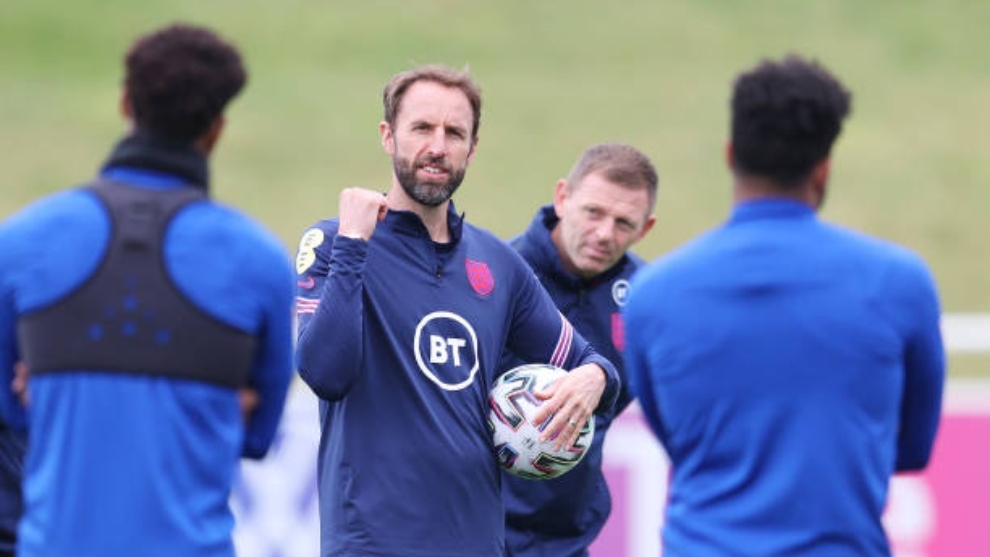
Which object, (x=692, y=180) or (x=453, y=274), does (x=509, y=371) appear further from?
(x=692, y=180)

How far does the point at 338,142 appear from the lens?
30.0 metres

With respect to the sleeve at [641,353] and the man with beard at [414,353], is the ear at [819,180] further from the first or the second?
the man with beard at [414,353]

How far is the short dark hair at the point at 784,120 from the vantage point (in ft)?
15.2

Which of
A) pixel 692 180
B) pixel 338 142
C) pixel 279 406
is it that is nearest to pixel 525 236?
pixel 279 406

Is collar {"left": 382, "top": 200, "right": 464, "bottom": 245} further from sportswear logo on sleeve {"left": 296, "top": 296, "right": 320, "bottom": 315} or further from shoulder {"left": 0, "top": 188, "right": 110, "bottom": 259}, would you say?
shoulder {"left": 0, "top": 188, "right": 110, "bottom": 259}

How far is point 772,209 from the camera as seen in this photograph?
Result: 468 centimetres

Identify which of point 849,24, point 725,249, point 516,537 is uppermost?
point 849,24

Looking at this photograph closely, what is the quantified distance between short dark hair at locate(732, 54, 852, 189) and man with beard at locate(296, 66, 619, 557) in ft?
5.44

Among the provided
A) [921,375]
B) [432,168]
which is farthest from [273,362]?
[432,168]

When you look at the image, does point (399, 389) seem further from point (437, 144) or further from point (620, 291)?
point (620, 291)

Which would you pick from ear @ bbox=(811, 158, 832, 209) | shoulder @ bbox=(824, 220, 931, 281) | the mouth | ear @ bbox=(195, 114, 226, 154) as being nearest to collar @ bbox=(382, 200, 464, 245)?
the mouth

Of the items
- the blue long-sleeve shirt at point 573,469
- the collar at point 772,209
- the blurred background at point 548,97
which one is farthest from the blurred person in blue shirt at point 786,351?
the blurred background at point 548,97

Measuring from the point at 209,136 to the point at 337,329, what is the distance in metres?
1.31

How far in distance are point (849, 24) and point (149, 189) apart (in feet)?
104
